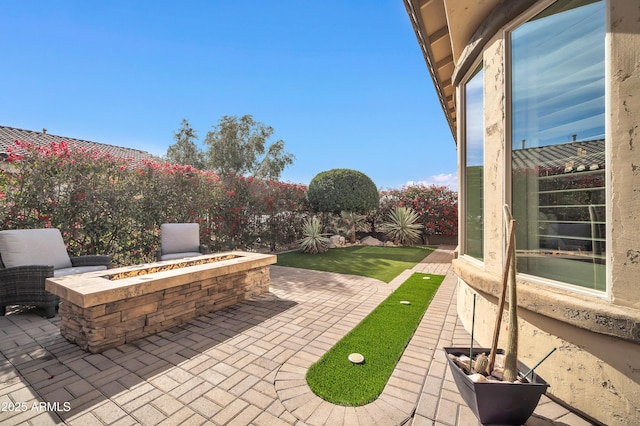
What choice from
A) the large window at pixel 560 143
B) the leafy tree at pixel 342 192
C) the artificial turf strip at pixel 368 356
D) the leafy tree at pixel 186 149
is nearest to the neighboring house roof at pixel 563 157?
the large window at pixel 560 143

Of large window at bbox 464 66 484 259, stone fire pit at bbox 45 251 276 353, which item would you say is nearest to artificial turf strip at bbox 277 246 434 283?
large window at bbox 464 66 484 259

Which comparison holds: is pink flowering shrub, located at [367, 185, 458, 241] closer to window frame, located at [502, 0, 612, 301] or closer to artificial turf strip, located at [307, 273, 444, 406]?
artificial turf strip, located at [307, 273, 444, 406]

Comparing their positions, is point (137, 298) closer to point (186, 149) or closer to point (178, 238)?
point (178, 238)

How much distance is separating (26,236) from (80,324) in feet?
8.47

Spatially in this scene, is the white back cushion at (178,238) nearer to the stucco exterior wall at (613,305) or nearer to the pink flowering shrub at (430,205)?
the stucco exterior wall at (613,305)

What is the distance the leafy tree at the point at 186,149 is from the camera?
21547 mm

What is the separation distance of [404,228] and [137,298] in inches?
456

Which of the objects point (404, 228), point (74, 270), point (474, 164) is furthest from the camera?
point (404, 228)

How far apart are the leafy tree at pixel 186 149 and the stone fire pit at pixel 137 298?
19.0 metres

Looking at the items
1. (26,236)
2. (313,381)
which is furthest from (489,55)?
(26,236)

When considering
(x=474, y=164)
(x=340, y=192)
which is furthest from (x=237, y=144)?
(x=474, y=164)

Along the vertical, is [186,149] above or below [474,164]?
above

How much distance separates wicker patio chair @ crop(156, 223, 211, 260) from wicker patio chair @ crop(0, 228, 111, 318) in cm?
159

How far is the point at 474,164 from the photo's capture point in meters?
3.71
